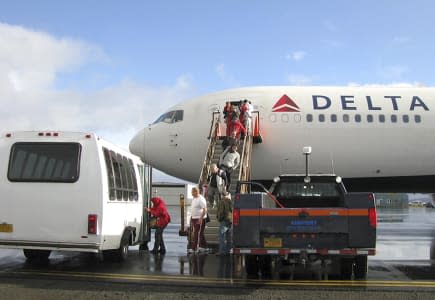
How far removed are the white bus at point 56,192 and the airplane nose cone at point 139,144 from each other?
9201mm

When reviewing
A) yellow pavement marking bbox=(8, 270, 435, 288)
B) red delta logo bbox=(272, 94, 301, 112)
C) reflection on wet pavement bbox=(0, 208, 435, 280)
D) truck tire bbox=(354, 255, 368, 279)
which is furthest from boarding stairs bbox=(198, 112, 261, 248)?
truck tire bbox=(354, 255, 368, 279)

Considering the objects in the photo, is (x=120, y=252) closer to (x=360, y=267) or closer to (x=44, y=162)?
(x=44, y=162)

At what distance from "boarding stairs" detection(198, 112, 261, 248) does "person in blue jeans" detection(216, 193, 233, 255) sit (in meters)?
1.56

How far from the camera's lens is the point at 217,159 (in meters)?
15.8

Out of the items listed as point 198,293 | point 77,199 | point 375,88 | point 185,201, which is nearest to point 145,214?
point 185,201

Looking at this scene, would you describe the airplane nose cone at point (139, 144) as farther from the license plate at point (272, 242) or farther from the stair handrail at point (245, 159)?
the license plate at point (272, 242)

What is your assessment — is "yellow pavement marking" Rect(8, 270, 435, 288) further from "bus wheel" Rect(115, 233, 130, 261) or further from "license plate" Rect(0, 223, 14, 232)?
"bus wheel" Rect(115, 233, 130, 261)

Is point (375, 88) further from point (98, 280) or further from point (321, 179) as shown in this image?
point (98, 280)

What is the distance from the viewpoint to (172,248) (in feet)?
42.5

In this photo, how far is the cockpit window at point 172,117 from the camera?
18.2m

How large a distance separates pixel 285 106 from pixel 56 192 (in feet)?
35.1

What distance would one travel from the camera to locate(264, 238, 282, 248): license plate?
24.9 ft

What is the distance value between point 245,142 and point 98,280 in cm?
837

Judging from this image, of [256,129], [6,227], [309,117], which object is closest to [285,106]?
[309,117]
